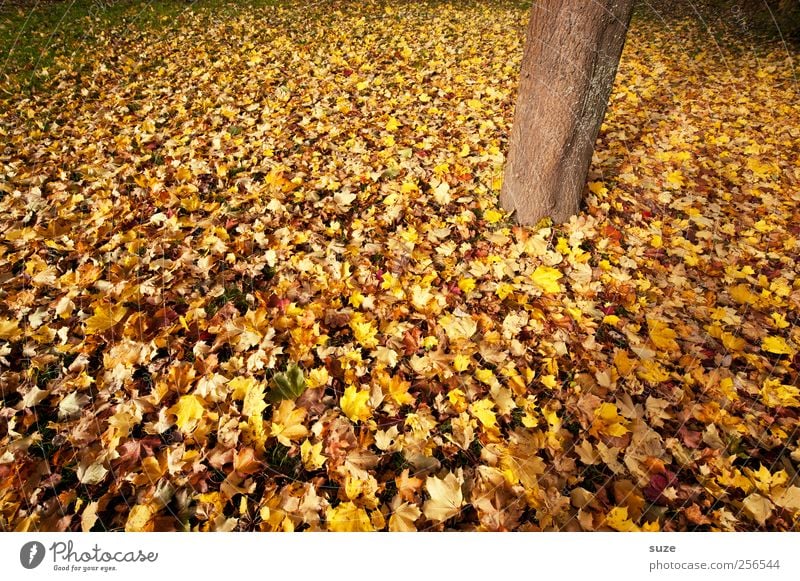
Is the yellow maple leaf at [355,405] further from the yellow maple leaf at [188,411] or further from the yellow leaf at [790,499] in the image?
the yellow leaf at [790,499]

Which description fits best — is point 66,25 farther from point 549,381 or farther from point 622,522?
point 622,522

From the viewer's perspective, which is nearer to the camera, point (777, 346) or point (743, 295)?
point (777, 346)

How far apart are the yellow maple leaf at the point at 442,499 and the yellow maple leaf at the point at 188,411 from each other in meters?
0.99

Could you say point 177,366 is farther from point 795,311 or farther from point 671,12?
point 671,12

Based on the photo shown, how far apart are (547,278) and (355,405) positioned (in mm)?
1264

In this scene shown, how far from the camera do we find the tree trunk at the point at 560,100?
7.04 feet

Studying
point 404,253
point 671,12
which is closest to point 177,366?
point 404,253

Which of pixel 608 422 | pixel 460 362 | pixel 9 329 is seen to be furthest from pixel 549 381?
pixel 9 329

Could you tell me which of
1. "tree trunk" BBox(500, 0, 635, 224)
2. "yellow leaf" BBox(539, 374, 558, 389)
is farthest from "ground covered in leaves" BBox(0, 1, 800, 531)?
"tree trunk" BBox(500, 0, 635, 224)

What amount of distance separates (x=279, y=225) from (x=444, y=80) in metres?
2.84

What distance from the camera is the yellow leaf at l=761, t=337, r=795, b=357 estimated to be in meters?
2.04

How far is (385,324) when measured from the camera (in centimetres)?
214

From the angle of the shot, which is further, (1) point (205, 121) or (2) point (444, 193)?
(1) point (205, 121)
